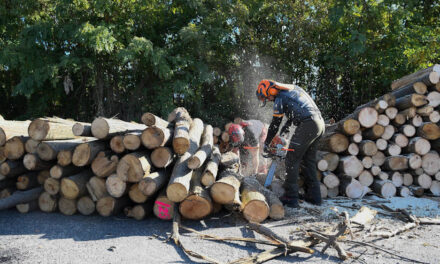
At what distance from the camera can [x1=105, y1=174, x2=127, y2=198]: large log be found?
3.62 metres

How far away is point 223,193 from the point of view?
11.6 ft

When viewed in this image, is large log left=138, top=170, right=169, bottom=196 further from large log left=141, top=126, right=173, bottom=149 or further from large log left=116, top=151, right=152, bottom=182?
large log left=141, top=126, right=173, bottom=149

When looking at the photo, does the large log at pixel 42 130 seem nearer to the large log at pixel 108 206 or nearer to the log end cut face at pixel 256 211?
the large log at pixel 108 206

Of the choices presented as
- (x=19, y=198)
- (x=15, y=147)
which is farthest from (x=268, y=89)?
(x=19, y=198)

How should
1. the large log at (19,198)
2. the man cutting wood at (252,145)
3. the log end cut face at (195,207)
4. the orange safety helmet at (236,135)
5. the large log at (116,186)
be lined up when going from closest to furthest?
the log end cut face at (195,207), the large log at (116,186), the large log at (19,198), the orange safety helmet at (236,135), the man cutting wood at (252,145)

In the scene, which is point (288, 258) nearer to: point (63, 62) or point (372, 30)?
point (63, 62)

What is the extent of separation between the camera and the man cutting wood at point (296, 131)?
4.25 m

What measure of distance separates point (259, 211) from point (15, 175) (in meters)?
3.24

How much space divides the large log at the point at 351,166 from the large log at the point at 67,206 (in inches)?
152

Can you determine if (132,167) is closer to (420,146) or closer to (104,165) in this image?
(104,165)

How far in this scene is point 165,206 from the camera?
3.69 m

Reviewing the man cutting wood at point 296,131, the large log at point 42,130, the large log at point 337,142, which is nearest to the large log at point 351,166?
the large log at point 337,142

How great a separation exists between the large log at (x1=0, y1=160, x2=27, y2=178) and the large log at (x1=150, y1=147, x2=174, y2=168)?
1.81 m

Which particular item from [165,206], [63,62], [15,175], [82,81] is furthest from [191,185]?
[82,81]
